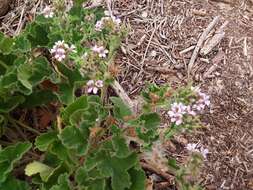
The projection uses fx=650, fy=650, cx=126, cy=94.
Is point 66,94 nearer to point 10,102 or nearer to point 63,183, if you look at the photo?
point 10,102

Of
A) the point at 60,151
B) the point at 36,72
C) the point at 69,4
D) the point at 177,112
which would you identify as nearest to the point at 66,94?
the point at 36,72

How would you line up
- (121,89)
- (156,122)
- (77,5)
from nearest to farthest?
(156,122), (77,5), (121,89)

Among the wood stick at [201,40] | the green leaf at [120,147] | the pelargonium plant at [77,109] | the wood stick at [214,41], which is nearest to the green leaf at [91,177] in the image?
the pelargonium plant at [77,109]

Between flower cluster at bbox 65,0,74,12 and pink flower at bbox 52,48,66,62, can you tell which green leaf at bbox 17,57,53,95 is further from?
flower cluster at bbox 65,0,74,12

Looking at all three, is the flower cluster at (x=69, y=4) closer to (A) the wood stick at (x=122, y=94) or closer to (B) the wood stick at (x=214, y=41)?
(A) the wood stick at (x=122, y=94)

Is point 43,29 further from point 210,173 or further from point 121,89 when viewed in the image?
point 210,173

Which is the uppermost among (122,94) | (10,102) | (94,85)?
(94,85)

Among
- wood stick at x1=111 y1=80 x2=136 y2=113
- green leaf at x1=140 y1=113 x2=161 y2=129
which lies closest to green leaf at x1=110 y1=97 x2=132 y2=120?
green leaf at x1=140 y1=113 x2=161 y2=129

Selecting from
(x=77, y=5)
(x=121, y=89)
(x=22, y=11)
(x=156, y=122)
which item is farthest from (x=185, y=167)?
(x=22, y=11)
